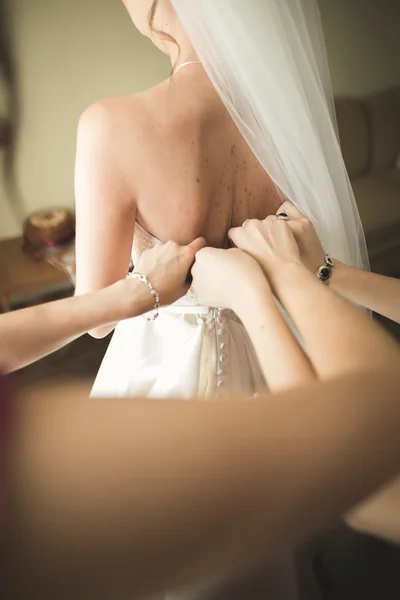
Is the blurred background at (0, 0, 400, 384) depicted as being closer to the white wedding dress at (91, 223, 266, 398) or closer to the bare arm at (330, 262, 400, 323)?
the white wedding dress at (91, 223, 266, 398)

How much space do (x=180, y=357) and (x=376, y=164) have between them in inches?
16.0

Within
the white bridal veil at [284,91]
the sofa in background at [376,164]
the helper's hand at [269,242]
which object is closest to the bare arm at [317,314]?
the helper's hand at [269,242]

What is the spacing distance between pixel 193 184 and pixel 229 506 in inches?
16.4

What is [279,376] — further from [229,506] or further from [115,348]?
[115,348]

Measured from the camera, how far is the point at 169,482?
20 cm

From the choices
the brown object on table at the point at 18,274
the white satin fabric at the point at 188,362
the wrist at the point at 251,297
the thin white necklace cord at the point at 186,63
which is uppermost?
the thin white necklace cord at the point at 186,63

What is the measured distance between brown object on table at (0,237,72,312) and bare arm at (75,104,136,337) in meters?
0.04

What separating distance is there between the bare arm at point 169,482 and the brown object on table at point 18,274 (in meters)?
0.35

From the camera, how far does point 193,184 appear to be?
56 centimetres

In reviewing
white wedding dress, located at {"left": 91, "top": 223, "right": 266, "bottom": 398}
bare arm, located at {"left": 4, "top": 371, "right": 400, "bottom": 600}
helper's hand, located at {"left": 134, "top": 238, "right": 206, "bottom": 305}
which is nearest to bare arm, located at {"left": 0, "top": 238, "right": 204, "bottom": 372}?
helper's hand, located at {"left": 134, "top": 238, "right": 206, "bottom": 305}

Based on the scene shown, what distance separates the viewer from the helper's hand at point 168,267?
0.54m

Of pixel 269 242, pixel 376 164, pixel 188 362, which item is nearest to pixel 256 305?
pixel 269 242

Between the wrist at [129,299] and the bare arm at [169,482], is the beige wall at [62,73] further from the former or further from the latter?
the bare arm at [169,482]

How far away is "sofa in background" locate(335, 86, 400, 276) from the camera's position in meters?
0.66
